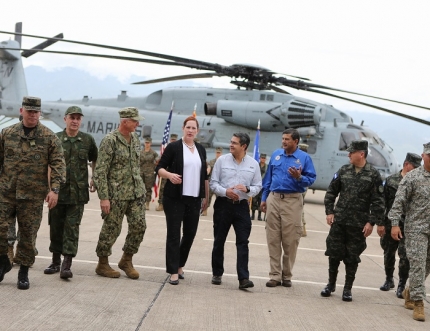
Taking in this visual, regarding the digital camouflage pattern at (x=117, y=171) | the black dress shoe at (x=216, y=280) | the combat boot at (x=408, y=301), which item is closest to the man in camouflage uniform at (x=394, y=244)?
the combat boot at (x=408, y=301)

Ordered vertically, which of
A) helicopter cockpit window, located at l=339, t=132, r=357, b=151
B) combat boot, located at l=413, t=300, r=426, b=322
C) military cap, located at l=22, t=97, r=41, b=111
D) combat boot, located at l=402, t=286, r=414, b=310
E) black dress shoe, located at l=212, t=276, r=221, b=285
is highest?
military cap, located at l=22, t=97, r=41, b=111

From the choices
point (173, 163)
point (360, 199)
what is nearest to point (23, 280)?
point (173, 163)

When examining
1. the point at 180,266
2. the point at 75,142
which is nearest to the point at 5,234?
the point at 75,142

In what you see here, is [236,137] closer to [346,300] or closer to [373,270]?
[346,300]

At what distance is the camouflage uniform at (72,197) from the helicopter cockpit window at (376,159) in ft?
45.5

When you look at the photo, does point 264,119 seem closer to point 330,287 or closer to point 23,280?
point 330,287

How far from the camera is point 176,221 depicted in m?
7.32

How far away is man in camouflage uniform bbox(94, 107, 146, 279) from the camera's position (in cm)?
718

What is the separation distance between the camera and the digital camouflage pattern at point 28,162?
21.1 feet

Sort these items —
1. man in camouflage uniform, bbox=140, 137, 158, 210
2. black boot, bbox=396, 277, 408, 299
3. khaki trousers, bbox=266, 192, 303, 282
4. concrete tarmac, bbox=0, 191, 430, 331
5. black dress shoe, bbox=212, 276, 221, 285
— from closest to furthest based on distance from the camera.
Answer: concrete tarmac, bbox=0, 191, 430, 331 < black dress shoe, bbox=212, 276, 221, 285 < black boot, bbox=396, 277, 408, 299 < khaki trousers, bbox=266, 192, 303, 282 < man in camouflage uniform, bbox=140, 137, 158, 210

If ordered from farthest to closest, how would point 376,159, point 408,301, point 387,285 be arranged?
point 376,159, point 387,285, point 408,301

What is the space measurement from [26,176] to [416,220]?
3853 mm

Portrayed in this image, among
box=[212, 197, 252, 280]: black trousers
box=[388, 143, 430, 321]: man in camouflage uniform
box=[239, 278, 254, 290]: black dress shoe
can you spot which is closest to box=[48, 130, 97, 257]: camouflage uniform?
box=[212, 197, 252, 280]: black trousers

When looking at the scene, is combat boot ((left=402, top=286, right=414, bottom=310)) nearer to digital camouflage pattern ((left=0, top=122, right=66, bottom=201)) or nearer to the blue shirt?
the blue shirt
